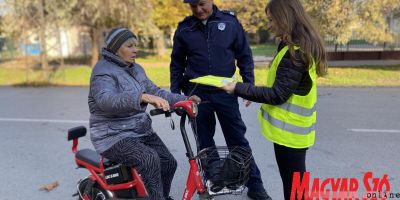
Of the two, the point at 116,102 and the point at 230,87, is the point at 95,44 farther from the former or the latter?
the point at 230,87

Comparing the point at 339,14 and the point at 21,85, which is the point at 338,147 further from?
the point at 21,85

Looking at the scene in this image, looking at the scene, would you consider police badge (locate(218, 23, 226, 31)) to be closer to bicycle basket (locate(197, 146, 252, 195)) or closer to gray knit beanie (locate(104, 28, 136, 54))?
gray knit beanie (locate(104, 28, 136, 54))

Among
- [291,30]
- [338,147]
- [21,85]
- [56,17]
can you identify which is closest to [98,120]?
[291,30]

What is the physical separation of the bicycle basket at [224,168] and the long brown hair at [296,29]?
0.74 metres

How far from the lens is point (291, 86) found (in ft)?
9.07

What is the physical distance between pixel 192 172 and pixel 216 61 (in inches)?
45.4

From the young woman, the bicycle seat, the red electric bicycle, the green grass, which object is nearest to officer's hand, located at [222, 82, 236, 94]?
the young woman

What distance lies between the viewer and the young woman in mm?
2744

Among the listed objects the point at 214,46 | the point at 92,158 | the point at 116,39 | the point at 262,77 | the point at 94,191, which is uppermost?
the point at 116,39

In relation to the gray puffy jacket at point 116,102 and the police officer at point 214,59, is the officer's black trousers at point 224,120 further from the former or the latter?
the gray puffy jacket at point 116,102

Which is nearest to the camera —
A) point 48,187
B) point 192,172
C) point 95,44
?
point 192,172

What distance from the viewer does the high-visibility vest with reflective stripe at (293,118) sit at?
2.87 meters

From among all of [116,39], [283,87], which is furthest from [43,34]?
[283,87]

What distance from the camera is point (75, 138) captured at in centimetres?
339
